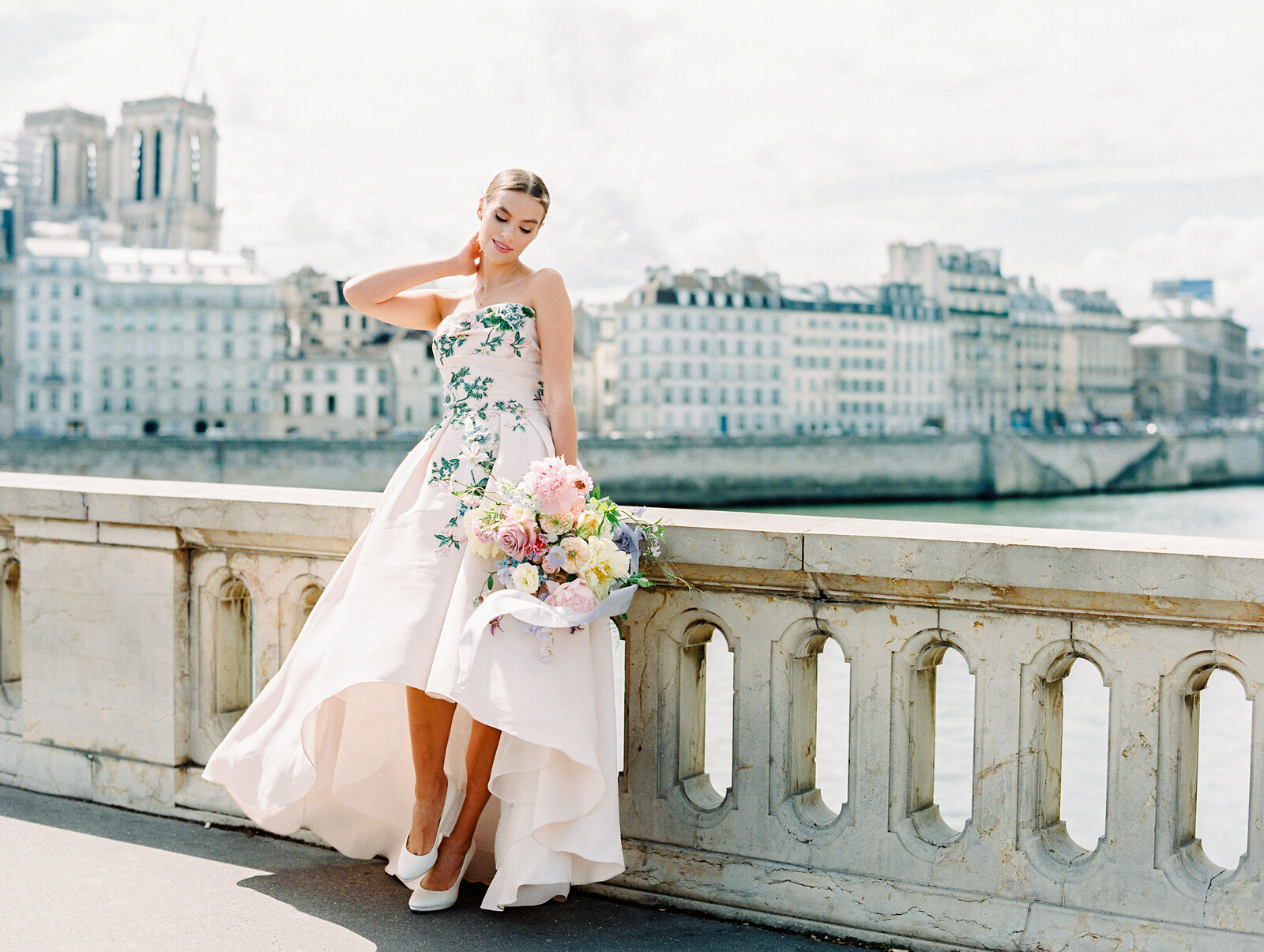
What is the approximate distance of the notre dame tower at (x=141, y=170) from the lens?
89938 millimetres

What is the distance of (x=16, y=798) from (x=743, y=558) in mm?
2255

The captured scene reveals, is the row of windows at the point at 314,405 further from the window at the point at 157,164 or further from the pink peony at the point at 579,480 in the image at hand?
the pink peony at the point at 579,480

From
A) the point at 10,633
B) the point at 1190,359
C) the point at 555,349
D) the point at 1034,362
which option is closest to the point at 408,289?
the point at 555,349

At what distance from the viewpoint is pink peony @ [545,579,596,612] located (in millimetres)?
2699

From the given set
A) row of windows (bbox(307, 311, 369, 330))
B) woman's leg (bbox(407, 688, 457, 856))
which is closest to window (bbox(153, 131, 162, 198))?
row of windows (bbox(307, 311, 369, 330))

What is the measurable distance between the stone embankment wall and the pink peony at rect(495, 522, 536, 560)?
3860 cm

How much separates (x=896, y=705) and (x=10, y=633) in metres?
2.77

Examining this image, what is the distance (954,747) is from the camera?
13.1 metres

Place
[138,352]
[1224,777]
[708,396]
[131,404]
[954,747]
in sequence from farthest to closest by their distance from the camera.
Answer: [708,396], [131,404], [138,352], [954,747], [1224,777]

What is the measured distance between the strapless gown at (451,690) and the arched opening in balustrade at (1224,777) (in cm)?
575

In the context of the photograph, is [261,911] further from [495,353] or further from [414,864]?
[495,353]

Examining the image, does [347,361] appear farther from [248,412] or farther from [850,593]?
[850,593]

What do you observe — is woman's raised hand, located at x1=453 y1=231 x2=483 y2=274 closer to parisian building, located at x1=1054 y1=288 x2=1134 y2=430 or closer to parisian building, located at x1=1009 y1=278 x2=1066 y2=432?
parisian building, located at x1=1009 y1=278 x2=1066 y2=432

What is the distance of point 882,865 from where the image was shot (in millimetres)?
2764
